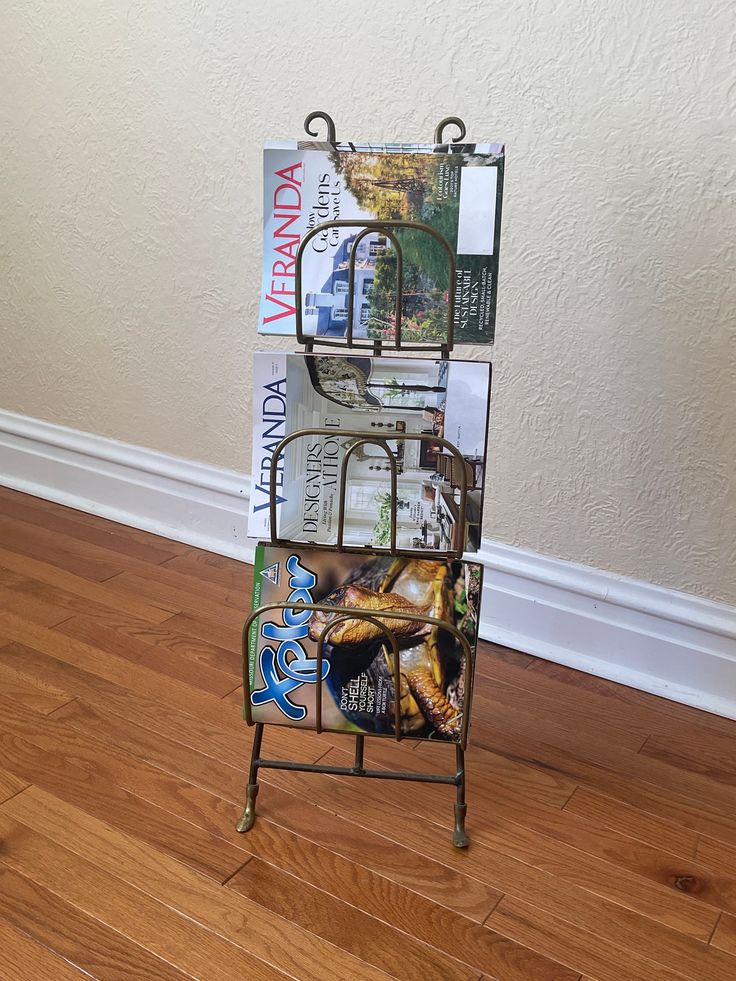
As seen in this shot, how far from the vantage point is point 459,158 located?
1.01 metres

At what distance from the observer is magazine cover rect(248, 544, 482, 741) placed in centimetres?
108

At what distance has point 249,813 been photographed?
45.3 inches

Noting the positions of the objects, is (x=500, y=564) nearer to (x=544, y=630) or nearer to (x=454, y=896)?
(x=544, y=630)

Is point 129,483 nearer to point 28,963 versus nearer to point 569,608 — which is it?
point 569,608

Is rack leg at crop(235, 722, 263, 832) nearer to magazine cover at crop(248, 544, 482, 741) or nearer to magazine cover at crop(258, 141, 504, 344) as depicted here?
magazine cover at crop(248, 544, 482, 741)

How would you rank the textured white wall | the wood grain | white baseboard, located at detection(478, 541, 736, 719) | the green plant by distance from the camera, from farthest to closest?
white baseboard, located at detection(478, 541, 736, 719) < the textured white wall < the green plant < the wood grain

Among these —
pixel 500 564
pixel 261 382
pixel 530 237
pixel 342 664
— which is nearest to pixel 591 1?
pixel 530 237

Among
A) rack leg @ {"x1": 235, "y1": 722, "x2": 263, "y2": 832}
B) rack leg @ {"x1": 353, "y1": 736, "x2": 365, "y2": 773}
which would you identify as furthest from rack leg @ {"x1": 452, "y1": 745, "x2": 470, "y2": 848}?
rack leg @ {"x1": 235, "y1": 722, "x2": 263, "y2": 832}

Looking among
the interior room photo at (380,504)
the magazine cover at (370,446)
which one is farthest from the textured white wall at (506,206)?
the magazine cover at (370,446)

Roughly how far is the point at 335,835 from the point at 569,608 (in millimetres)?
574

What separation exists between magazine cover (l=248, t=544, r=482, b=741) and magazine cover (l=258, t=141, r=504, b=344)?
0.27 m

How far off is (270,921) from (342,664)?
0.94 feet

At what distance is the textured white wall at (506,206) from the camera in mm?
1277

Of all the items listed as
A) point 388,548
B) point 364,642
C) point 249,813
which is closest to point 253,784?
point 249,813
